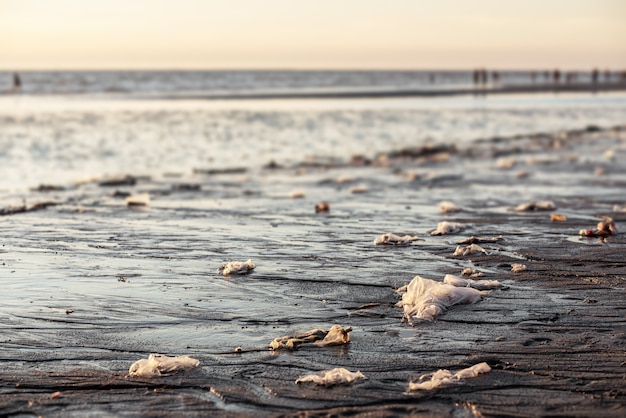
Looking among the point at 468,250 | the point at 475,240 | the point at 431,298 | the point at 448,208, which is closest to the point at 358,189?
the point at 448,208

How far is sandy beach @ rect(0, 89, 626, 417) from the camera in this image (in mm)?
5871

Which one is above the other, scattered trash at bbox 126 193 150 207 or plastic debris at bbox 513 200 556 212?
scattered trash at bbox 126 193 150 207

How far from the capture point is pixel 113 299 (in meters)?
8.47

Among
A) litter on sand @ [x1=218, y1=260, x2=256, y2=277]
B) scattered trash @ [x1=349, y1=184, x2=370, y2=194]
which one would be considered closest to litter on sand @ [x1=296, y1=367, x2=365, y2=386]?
litter on sand @ [x1=218, y1=260, x2=256, y2=277]

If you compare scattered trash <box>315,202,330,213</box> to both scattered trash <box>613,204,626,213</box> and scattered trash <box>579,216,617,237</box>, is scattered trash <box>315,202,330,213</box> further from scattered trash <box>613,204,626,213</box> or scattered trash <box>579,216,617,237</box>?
scattered trash <box>613,204,626,213</box>

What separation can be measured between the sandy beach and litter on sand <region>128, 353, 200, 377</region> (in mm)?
76

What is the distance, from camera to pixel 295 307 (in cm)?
820

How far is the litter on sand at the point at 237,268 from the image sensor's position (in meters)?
9.63

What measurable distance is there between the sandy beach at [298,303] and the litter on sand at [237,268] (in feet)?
0.44

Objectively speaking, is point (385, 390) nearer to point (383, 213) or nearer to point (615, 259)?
point (615, 259)

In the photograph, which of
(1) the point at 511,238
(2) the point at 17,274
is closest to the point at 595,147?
(1) the point at 511,238

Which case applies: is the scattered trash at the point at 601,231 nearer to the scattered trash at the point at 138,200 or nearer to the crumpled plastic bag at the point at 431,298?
the crumpled plastic bag at the point at 431,298

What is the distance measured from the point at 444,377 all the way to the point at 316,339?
1.35 m

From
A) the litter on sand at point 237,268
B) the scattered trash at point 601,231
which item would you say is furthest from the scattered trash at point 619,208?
the litter on sand at point 237,268
